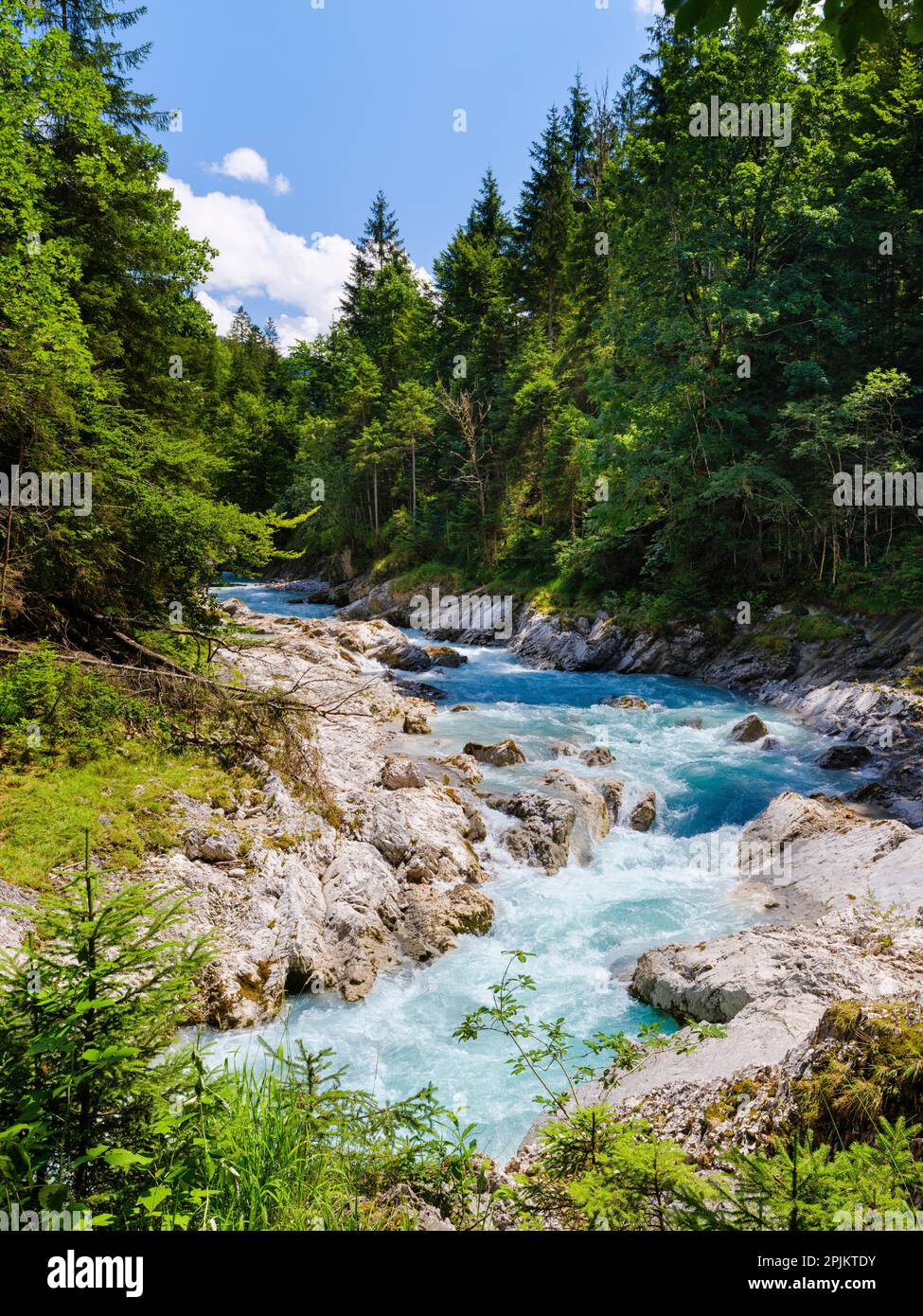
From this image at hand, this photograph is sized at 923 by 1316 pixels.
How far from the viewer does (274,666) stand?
13930 mm

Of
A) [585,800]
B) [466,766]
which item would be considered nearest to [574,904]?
[585,800]

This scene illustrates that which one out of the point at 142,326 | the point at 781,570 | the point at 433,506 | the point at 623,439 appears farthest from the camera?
the point at 433,506

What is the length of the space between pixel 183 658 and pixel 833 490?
59.6 ft

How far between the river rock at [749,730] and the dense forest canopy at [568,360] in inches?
223

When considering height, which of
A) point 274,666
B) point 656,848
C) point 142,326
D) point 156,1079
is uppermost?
point 142,326

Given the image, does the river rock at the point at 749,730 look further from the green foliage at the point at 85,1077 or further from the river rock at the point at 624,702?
the green foliage at the point at 85,1077

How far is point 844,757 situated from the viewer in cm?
1269

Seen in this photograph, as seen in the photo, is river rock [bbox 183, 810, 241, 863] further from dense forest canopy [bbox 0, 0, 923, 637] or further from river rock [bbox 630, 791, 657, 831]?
river rock [bbox 630, 791, 657, 831]

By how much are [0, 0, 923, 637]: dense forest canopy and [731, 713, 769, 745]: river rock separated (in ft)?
18.6

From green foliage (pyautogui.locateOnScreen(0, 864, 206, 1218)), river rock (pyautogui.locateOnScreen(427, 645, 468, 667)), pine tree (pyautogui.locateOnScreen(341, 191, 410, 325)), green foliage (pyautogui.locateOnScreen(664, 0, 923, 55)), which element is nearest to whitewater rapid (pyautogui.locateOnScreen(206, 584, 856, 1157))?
green foliage (pyautogui.locateOnScreen(0, 864, 206, 1218))

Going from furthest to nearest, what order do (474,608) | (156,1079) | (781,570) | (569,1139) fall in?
(474,608) < (781,570) < (569,1139) < (156,1079)

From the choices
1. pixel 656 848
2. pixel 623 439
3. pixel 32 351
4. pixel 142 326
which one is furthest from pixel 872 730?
pixel 142 326

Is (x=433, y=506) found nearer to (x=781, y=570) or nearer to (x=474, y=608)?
(x=474, y=608)

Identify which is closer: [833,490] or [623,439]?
[833,490]
